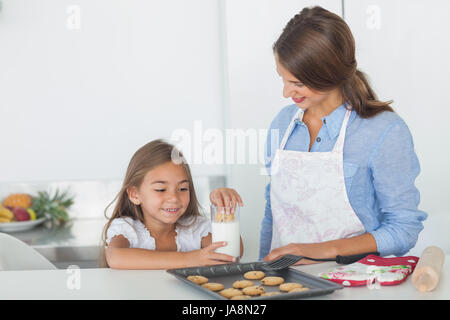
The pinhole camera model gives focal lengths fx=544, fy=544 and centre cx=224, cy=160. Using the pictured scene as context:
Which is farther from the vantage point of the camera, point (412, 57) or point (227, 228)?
point (412, 57)

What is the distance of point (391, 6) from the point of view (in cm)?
216

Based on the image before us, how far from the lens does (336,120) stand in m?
1.44

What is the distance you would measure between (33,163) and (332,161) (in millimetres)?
1608

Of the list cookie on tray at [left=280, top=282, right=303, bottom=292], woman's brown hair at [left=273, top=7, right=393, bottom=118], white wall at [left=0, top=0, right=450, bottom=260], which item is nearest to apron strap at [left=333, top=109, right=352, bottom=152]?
woman's brown hair at [left=273, top=7, right=393, bottom=118]

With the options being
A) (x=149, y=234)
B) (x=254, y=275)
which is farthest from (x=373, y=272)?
(x=149, y=234)

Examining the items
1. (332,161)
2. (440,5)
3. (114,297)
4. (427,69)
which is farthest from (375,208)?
(440,5)

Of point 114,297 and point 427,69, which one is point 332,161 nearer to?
point 114,297

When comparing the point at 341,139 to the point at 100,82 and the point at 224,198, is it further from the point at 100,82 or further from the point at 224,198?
the point at 100,82

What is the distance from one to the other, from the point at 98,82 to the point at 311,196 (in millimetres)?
1409

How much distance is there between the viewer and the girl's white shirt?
152 cm

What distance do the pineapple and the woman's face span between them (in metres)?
1.45

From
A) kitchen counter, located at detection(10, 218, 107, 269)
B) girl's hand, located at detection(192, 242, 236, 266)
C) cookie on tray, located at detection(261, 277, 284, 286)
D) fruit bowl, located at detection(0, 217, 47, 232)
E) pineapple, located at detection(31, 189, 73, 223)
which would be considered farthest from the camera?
pineapple, located at detection(31, 189, 73, 223)

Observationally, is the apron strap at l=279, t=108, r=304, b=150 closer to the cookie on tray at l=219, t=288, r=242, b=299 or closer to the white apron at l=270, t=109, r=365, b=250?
the white apron at l=270, t=109, r=365, b=250

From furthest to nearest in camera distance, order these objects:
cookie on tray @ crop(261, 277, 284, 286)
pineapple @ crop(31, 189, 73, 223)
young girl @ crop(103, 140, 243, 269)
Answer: pineapple @ crop(31, 189, 73, 223) < young girl @ crop(103, 140, 243, 269) < cookie on tray @ crop(261, 277, 284, 286)
